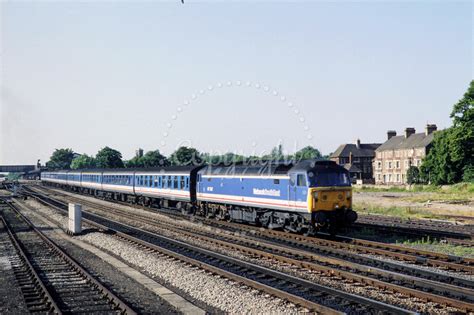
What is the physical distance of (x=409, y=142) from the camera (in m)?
98.4

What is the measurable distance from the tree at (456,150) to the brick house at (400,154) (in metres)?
15.7

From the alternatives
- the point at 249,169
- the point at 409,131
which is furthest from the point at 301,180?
the point at 409,131

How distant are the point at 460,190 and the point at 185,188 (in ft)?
127

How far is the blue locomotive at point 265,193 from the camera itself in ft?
69.7

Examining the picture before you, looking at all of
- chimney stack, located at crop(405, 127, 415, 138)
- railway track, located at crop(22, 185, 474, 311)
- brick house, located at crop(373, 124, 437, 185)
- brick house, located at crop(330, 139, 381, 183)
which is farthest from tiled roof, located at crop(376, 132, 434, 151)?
railway track, located at crop(22, 185, 474, 311)

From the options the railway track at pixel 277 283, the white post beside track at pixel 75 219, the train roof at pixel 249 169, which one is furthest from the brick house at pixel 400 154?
the railway track at pixel 277 283

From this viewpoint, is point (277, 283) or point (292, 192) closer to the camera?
point (277, 283)

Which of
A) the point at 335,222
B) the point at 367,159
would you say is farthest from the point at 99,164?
the point at 335,222

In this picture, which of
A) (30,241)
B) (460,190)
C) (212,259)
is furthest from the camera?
(460,190)

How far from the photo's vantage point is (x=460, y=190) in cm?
5841

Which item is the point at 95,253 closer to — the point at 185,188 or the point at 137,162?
the point at 185,188

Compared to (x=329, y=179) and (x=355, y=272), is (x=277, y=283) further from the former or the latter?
(x=329, y=179)

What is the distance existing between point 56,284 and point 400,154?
9432 centimetres

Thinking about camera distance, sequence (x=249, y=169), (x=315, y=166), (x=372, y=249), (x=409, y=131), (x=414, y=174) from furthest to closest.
Answer: (x=409, y=131) → (x=414, y=174) → (x=249, y=169) → (x=315, y=166) → (x=372, y=249)
